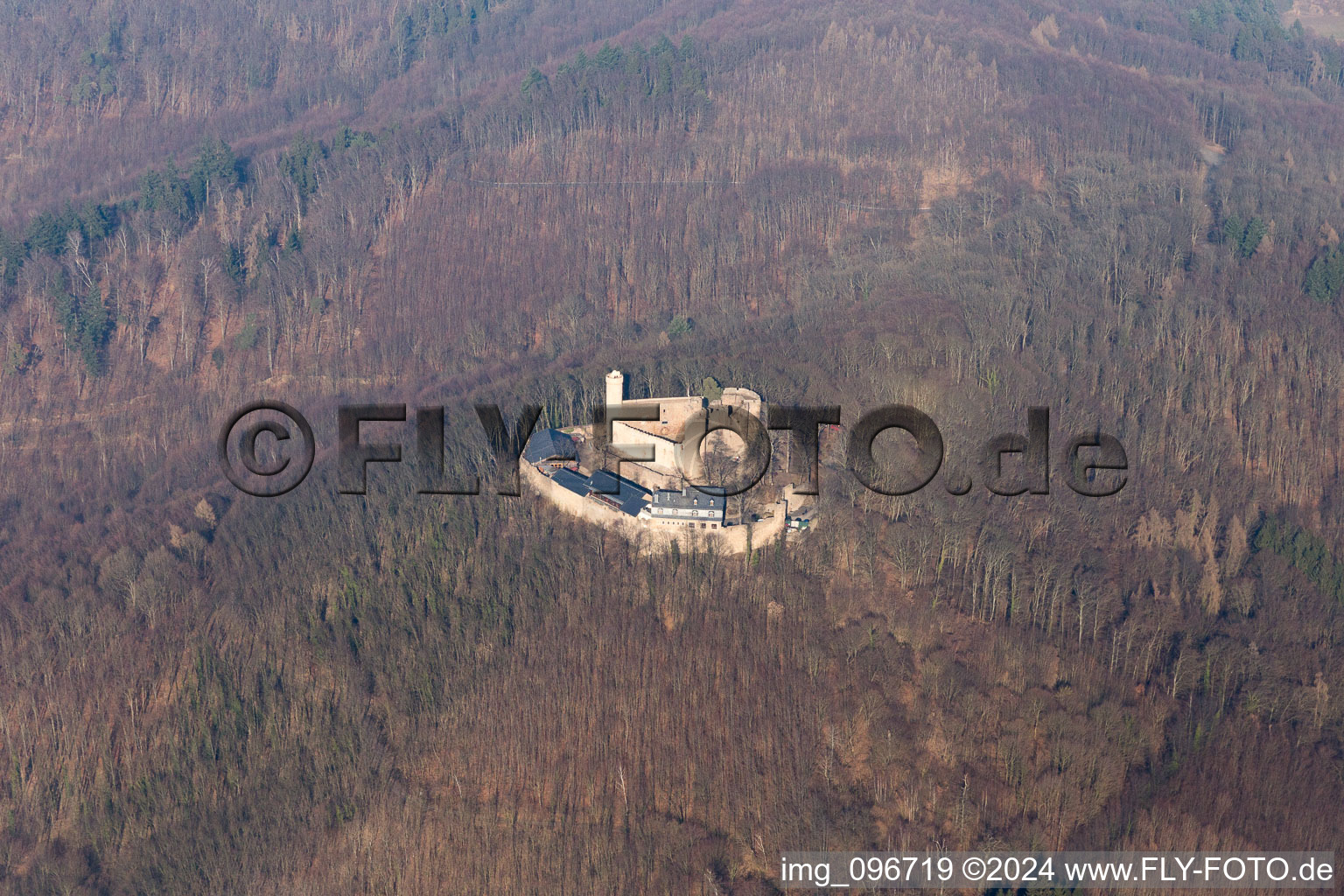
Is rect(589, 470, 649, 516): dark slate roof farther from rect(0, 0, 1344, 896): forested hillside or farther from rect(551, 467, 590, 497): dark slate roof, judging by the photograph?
rect(0, 0, 1344, 896): forested hillside

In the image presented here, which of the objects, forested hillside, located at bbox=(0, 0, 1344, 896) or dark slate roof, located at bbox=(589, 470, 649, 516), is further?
dark slate roof, located at bbox=(589, 470, 649, 516)

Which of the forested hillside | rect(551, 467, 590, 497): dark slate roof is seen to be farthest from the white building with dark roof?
rect(551, 467, 590, 497): dark slate roof

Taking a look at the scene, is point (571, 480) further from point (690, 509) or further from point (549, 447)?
point (690, 509)

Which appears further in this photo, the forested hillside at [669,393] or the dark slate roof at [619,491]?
the dark slate roof at [619,491]

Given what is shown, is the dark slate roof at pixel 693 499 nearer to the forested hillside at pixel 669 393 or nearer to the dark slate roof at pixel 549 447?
the forested hillside at pixel 669 393

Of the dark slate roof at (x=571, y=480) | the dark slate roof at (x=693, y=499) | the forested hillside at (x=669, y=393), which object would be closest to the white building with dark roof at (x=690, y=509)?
the dark slate roof at (x=693, y=499)
